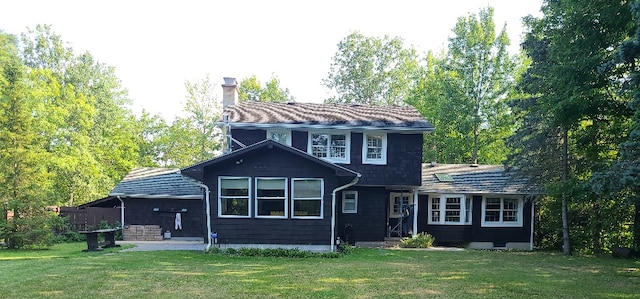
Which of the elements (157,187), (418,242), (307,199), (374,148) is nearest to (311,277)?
(307,199)

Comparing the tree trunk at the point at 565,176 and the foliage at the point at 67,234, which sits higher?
the tree trunk at the point at 565,176

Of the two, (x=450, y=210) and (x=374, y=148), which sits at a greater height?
(x=374, y=148)

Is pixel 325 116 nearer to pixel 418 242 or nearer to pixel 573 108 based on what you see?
pixel 418 242

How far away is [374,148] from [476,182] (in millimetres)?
5623

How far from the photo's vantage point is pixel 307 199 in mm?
14984

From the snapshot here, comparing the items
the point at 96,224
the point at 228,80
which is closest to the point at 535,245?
the point at 228,80

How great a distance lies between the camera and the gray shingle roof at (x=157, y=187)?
19156 millimetres

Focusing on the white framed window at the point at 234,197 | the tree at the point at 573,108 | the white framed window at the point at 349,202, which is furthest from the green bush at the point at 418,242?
the white framed window at the point at 234,197

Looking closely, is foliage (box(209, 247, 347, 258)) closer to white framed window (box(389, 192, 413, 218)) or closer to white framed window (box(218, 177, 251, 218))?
white framed window (box(218, 177, 251, 218))

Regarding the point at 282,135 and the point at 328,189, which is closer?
the point at 328,189

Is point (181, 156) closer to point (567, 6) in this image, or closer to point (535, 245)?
point (535, 245)

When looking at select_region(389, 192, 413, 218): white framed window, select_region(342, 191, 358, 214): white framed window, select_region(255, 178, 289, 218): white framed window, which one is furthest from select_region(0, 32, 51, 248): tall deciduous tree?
select_region(389, 192, 413, 218): white framed window

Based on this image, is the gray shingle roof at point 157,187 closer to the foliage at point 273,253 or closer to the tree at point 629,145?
the foliage at point 273,253

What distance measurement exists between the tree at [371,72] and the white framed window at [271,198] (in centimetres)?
2342
